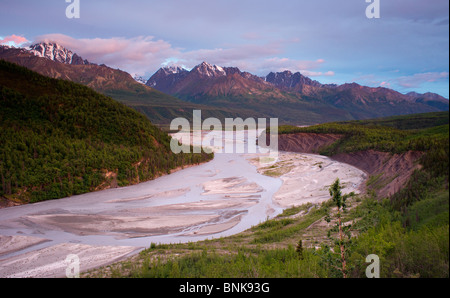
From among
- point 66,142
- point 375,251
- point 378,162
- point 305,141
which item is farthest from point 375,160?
point 66,142

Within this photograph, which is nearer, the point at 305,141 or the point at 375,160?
the point at 375,160

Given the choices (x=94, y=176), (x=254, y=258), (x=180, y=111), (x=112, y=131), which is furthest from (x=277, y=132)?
(x=180, y=111)

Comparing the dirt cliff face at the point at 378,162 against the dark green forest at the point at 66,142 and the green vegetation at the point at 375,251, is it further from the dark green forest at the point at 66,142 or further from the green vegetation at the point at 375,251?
the dark green forest at the point at 66,142

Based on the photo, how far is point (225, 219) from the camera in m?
19.0

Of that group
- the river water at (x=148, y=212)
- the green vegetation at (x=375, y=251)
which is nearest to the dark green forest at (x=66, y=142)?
the river water at (x=148, y=212)

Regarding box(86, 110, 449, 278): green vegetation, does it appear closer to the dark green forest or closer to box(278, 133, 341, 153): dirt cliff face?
the dark green forest

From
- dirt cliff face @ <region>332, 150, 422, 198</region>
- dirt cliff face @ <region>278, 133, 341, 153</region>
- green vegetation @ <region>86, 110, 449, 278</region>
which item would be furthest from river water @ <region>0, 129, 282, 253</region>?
dirt cliff face @ <region>278, 133, 341, 153</region>

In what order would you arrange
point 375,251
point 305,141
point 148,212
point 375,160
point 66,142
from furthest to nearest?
point 305,141 < point 375,160 < point 66,142 < point 148,212 < point 375,251

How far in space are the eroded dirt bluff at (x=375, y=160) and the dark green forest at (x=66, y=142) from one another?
2355 cm

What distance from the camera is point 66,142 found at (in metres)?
28.6

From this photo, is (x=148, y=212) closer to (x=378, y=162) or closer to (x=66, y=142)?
(x=66, y=142)

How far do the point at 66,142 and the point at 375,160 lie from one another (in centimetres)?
3462

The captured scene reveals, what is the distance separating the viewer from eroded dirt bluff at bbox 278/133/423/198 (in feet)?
53.3

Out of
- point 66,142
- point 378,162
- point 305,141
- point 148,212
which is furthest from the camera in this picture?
point 305,141
